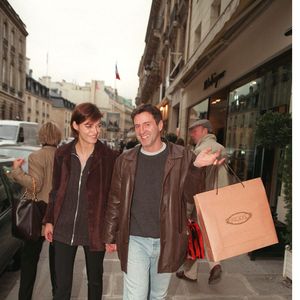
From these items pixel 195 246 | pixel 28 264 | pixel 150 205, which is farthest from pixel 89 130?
pixel 195 246

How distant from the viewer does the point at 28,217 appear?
2723mm

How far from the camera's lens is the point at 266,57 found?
242 inches

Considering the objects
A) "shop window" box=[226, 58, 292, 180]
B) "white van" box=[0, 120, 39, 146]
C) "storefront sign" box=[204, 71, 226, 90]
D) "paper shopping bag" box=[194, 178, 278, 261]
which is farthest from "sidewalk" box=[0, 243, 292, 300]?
"white van" box=[0, 120, 39, 146]

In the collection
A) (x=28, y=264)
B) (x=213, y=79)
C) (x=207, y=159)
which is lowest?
(x=28, y=264)

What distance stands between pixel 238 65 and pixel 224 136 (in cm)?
218

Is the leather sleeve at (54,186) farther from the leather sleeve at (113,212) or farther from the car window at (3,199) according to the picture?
the car window at (3,199)

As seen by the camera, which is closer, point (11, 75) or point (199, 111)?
point (199, 111)

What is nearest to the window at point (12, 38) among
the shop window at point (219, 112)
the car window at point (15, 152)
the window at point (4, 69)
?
the window at point (4, 69)

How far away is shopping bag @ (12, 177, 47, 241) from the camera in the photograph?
270 cm

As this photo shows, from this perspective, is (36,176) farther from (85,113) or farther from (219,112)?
(219,112)

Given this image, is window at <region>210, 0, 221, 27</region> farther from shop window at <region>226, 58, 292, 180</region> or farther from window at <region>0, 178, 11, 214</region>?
window at <region>0, 178, 11, 214</region>

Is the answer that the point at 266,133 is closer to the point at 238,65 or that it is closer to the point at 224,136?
the point at 238,65

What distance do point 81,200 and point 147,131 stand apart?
30.4 inches

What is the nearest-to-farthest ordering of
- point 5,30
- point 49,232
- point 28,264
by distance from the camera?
point 49,232, point 28,264, point 5,30
